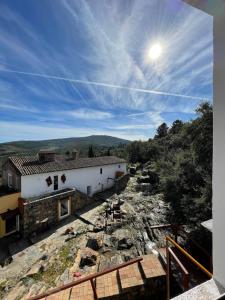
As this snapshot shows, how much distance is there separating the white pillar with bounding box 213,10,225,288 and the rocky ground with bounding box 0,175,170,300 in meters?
4.98

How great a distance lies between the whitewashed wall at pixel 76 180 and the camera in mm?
14391

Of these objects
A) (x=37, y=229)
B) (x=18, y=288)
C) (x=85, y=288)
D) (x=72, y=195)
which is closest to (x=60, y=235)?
(x=37, y=229)

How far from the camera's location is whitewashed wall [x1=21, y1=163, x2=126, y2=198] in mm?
14391

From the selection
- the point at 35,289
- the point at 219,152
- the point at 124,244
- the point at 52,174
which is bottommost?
the point at 35,289

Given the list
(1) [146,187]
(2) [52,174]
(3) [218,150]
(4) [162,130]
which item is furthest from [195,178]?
(4) [162,130]

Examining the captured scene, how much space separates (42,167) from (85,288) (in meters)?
12.6

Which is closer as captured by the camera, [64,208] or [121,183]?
[64,208]

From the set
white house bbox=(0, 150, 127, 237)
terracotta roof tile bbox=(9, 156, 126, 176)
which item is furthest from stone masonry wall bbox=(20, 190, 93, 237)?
terracotta roof tile bbox=(9, 156, 126, 176)

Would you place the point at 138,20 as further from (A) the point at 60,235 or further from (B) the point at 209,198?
A: (A) the point at 60,235

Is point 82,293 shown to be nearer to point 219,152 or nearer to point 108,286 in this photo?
point 108,286

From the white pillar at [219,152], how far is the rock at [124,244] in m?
7.40

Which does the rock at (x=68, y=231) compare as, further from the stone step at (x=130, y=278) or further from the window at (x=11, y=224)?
the stone step at (x=130, y=278)

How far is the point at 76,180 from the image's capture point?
18328 mm

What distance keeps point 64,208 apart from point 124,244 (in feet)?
27.8
